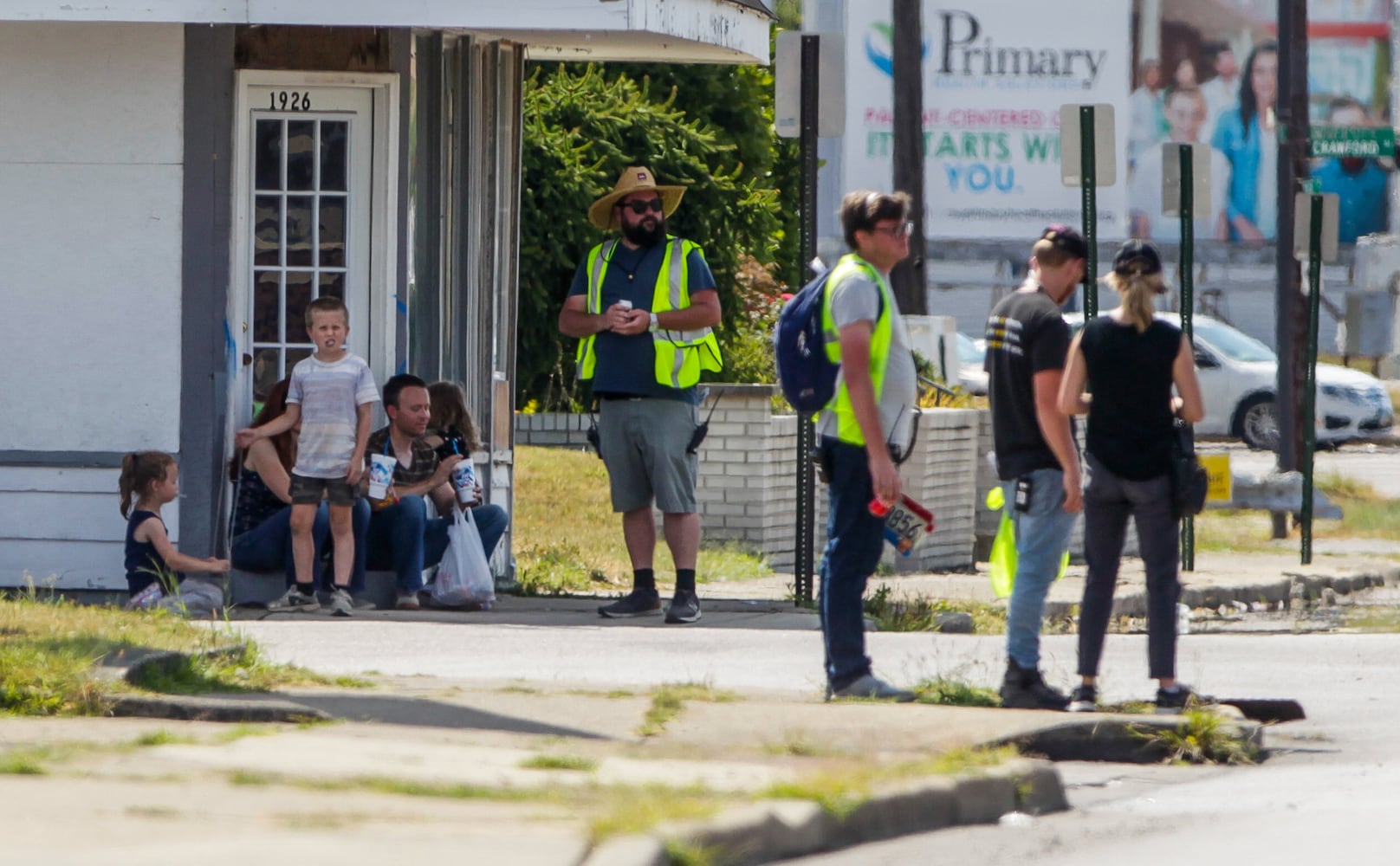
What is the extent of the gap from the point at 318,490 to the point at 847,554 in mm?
3202

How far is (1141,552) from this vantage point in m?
7.80

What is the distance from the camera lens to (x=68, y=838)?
5066 mm

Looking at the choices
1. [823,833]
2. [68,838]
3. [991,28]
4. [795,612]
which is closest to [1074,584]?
[795,612]

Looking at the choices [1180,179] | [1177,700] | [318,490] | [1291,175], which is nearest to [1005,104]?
[1291,175]

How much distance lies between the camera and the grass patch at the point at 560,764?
20.0 ft

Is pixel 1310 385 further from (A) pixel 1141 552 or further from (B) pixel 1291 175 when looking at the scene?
(A) pixel 1141 552

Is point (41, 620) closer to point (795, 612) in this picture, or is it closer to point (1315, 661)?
point (795, 612)

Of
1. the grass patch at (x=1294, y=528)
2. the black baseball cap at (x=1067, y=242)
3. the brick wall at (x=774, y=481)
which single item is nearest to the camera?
the black baseball cap at (x=1067, y=242)

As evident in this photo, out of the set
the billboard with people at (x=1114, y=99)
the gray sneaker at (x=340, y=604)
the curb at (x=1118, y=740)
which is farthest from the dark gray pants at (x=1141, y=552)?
the billboard with people at (x=1114, y=99)

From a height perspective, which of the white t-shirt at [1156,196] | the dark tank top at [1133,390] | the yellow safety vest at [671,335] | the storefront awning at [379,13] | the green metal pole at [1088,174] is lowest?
the dark tank top at [1133,390]

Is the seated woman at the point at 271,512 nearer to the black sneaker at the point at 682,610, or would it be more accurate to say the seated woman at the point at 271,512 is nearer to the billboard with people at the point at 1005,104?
the black sneaker at the point at 682,610

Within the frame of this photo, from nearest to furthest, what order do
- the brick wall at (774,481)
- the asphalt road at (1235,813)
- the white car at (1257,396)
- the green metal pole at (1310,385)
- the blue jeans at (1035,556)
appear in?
the asphalt road at (1235,813), the blue jeans at (1035,556), the brick wall at (774,481), the green metal pole at (1310,385), the white car at (1257,396)

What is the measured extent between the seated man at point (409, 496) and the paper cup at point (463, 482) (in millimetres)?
24

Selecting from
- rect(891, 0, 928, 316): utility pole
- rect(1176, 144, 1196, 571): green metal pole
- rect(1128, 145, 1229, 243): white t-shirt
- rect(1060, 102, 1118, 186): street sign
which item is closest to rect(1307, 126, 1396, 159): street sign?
rect(891, 0, 928, 316): utility pole
